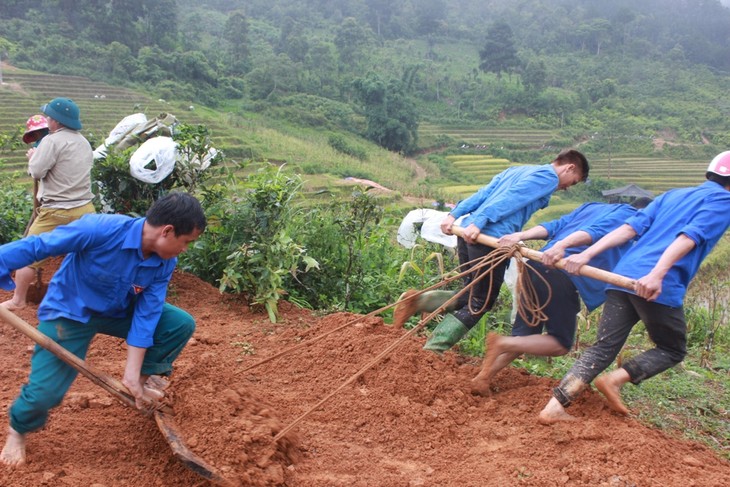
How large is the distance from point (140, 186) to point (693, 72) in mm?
75027

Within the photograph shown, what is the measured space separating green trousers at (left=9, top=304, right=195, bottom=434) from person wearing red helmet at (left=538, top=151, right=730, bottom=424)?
190 cm

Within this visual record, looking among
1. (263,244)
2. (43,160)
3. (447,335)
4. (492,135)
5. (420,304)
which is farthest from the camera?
(492,135)

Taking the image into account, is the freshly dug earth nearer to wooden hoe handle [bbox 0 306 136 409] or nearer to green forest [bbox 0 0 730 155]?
wooden hoe handle [bbox 0 306 136 409]

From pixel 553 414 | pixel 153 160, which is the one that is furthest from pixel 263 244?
pixel 553 414

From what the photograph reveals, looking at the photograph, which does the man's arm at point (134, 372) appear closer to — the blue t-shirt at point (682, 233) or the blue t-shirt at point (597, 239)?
the blue t-shirt at point (597, 239)

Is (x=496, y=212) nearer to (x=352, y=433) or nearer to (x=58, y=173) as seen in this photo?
(x=352, y=433)

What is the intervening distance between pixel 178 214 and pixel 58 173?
8.33ft

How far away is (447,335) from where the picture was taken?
4.12 m

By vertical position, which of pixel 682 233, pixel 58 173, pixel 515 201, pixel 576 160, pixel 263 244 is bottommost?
pixel 263 244

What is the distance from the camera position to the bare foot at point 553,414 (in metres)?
3.27

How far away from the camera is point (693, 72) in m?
68.2

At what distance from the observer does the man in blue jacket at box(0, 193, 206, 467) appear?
2.53 metres

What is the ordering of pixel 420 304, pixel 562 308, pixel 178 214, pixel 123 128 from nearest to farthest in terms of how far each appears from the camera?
pixel 178 214 → pixel 562 308 → pixel 420 304 → pixel 123 128

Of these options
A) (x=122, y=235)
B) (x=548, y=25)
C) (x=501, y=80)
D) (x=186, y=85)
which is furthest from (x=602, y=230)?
(x=548, y=25)
